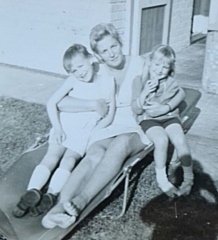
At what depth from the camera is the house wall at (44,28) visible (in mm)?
3988

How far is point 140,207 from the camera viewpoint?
2627 millimetres

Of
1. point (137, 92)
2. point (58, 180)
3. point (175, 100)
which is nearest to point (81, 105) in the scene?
point (137, 92)

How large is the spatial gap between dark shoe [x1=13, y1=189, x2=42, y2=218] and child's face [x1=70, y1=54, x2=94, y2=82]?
0.60 metres

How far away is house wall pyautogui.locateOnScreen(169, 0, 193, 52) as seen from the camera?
5.00m

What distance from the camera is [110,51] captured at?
7.68ft

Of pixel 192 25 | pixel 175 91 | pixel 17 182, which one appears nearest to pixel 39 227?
pixel 17 182

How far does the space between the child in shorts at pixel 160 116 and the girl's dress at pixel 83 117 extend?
0.54 feet

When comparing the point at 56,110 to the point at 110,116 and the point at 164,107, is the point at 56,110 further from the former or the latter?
the point at 164,107

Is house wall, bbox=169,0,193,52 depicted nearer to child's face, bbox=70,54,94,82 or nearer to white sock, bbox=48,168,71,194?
child's face, bbox=70,54,94,82

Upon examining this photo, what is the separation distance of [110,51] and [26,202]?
0.84 meters

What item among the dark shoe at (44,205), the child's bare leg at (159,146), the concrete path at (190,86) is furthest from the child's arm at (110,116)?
the concrete path at (190,86)

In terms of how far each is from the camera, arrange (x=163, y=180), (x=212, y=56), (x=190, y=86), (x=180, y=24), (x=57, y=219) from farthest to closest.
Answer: (x=180, y=24)
(x=190, y=86)
(x=212, y=56)
(x=163, y=180)
(x=57, y=219)

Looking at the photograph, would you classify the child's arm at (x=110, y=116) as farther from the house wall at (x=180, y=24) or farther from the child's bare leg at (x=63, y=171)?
the house wall at (x=180, y=24)

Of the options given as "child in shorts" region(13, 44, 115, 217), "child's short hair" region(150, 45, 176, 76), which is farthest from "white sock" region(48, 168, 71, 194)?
"child's short hair" region(150, 45, 176, 76)
